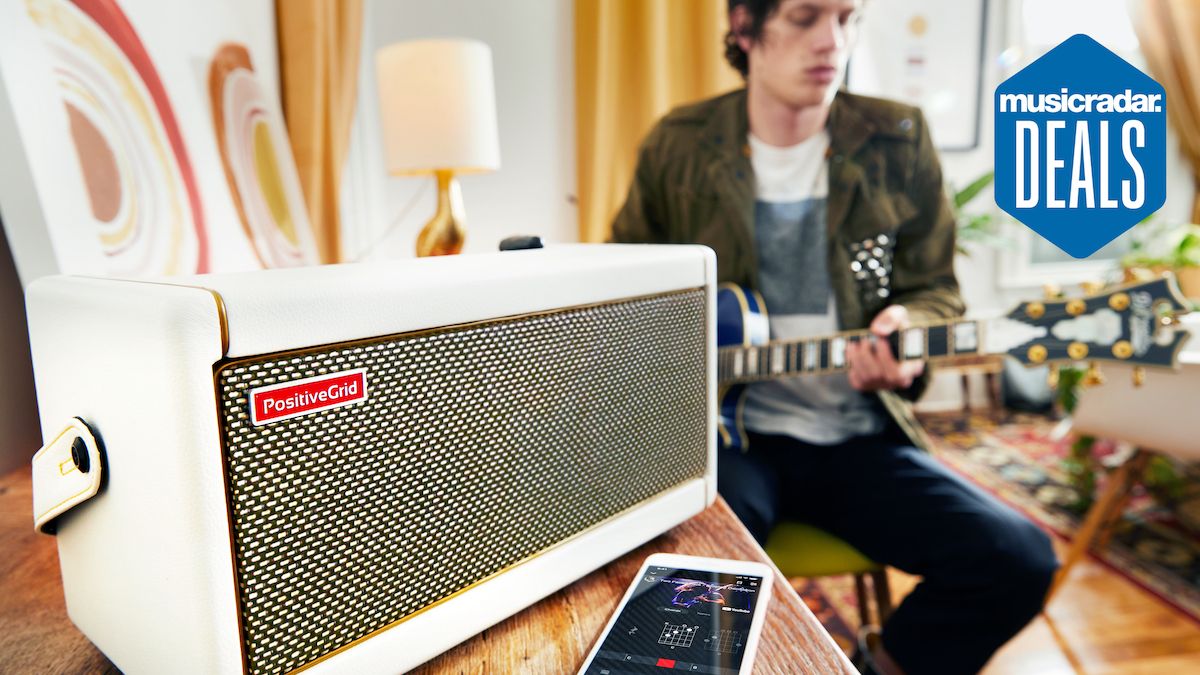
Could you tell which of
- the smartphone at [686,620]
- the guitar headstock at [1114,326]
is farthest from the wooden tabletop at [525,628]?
the guitar headstock at [1114,326]

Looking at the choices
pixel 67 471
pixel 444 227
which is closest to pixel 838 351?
pixel 444 227

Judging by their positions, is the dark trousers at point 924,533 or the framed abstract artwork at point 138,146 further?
the dark trousers at point 924,533

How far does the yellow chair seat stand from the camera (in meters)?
1.00

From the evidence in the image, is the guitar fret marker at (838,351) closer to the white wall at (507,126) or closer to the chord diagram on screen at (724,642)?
the chord diagram on screen at (724,642)

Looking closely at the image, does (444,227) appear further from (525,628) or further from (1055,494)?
(1055,494)

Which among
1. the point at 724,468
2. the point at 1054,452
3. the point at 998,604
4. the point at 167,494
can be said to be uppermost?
the point at 167,494

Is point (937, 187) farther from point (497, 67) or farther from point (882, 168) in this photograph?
point (497, 67)

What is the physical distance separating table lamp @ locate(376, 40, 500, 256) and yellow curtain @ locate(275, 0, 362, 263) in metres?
0.15

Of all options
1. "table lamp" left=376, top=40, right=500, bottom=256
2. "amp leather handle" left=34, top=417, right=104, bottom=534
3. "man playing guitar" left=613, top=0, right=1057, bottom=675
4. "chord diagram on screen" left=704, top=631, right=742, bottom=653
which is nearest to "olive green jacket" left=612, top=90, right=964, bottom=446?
"man playing guitar" left=613, top=0, right=1057, bottom=675

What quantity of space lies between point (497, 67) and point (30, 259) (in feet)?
5.89

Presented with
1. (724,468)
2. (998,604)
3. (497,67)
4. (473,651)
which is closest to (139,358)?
(473,651)

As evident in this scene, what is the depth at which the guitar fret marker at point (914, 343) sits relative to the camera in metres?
0.99

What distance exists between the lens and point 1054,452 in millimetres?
2557

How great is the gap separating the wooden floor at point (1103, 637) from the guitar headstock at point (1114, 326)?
0.74 m
